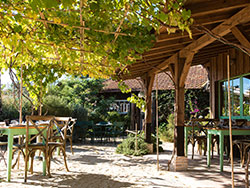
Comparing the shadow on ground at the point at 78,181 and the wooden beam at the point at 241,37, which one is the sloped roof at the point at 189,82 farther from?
the shadow on ground at the point at 78,181

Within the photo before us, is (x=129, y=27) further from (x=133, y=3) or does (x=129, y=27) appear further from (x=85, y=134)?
(x=85, y=134)

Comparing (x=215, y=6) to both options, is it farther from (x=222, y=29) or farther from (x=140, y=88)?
(x=140, y=88)

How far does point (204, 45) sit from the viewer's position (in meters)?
4.32

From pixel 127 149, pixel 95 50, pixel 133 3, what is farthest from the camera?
pixel 127 149

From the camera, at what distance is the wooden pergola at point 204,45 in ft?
10.4

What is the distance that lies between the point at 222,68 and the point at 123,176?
476cm

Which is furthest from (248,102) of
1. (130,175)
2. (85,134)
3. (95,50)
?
(85,134)

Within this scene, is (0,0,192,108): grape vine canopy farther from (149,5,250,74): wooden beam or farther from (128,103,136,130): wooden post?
(128,103,136,130): wooden post

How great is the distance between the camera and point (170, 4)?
2.72 m

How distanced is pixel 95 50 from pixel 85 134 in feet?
19.8

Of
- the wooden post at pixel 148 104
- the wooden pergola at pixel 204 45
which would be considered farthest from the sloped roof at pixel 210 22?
the wooden post at pixel 148 104

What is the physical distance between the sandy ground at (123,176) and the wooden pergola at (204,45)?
0.69 metres

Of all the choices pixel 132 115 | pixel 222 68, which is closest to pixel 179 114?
pixel 222 68

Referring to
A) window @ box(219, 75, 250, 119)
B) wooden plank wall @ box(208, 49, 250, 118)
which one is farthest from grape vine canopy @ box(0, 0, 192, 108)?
Result: window @ box(219, 75, 250, 119)
